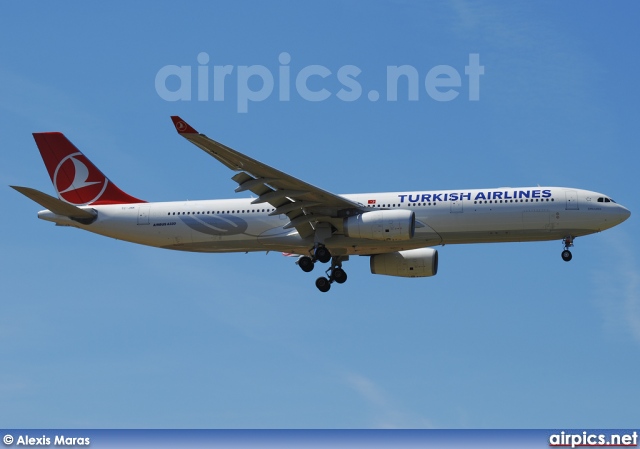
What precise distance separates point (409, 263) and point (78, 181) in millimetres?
16706

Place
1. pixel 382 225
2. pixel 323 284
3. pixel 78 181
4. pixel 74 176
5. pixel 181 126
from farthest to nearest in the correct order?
pixel 74 176 < pixel 78 181 < pixel 323 284 < pixel 382 225 < pixel 181 126

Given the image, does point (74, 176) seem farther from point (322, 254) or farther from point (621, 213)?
point (621, 213)

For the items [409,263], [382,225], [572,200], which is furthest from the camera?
[409,263]

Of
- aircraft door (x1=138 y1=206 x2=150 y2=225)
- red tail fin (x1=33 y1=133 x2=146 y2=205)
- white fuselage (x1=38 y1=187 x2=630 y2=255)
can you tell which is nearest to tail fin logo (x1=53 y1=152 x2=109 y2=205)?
red tail fin (x1=33 y1=133 x2=146 y2=205)

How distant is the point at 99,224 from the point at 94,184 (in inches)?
112

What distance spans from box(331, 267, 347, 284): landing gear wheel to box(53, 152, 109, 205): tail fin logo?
1211 centimetres

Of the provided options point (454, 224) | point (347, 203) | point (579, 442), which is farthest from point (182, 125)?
point (579, 442)

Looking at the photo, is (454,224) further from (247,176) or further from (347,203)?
(247,176)

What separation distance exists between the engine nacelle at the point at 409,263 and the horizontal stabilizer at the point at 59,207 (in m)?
13.8

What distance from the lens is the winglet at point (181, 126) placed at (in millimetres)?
44562

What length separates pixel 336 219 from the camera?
51781 mm

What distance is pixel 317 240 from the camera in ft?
172

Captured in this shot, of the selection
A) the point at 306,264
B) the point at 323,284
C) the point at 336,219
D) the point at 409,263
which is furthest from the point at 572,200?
the point at 306,264

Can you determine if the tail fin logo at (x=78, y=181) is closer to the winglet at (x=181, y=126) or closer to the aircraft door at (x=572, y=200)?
the winglet at (x=181, y=126)
